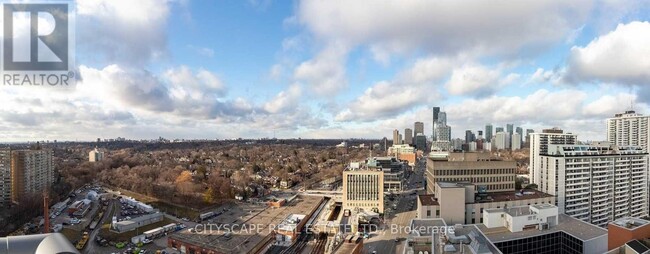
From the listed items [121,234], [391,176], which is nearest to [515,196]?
[391,176]

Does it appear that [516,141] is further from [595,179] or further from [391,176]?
[595,179]

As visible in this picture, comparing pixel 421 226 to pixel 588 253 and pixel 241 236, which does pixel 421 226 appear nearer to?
pixel 588 253

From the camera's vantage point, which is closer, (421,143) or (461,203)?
(461,203)

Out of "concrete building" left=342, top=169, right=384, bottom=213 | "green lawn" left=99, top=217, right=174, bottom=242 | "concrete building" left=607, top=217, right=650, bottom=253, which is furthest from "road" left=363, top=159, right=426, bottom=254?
"green lawn" left=99, top=217, right=174, bottom=242

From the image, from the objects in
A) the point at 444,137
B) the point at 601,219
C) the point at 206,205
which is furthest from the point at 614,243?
the point at 444,137

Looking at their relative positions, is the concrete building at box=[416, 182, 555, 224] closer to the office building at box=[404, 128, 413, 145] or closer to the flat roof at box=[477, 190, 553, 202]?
the flat roof at box=[477, 190, 553, 202]

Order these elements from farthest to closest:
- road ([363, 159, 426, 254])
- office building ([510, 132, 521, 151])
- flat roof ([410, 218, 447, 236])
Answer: office building ([510, 132, 521, 151]), road ([363, 159, 426, 254]), flat roof ([410, 218, 447, 236])

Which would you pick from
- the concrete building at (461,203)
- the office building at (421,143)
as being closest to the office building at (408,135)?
the office building at (421,143)
